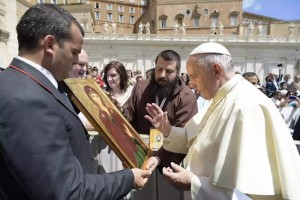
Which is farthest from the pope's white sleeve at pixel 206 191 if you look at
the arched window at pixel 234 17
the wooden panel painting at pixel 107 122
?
the arched window at pixel 234 17

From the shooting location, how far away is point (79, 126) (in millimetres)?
1493

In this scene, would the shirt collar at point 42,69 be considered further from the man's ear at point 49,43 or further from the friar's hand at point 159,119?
the friar's hand at point 159,119

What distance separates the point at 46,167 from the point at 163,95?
2039mm

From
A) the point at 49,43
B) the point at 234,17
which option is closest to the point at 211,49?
the point at 49,43

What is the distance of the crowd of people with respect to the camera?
4.00ft

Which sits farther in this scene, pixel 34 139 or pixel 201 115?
pixel 201 115

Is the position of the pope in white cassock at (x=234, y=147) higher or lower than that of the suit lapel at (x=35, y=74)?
lower

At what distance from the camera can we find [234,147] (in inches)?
72.7

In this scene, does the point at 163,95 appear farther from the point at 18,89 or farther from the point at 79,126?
the point at 18,89

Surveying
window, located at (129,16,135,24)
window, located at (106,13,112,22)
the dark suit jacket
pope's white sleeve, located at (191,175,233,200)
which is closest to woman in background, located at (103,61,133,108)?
pope's white sleeve, located at (191,175,233,200)

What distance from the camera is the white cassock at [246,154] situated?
70.4 inches

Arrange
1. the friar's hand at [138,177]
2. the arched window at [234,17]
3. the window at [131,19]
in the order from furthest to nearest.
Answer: the window at [131,19] < the arched window at [234,17] < the friar's hand at [138,177]

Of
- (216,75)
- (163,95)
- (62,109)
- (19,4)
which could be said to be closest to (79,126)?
(62,109)

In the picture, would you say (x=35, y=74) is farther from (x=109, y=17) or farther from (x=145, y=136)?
(x=109, y=17)
